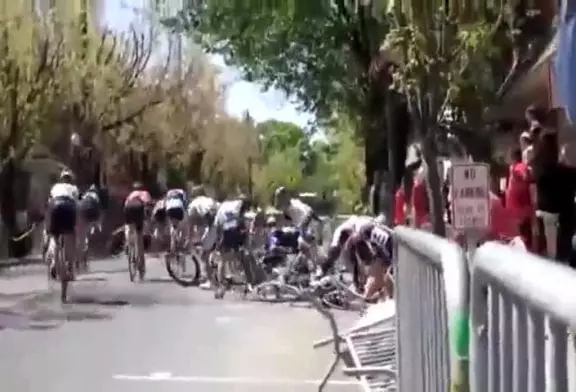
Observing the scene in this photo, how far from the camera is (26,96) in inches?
1736

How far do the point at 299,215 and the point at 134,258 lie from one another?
4682 millimetres

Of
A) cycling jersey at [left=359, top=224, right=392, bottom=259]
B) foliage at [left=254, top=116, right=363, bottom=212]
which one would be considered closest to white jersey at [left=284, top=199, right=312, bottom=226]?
cycling jersey at [left=359, top=224, right=392, bottom=259]

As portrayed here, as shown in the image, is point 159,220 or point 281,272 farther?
point 159,220

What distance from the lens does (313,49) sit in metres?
36.2

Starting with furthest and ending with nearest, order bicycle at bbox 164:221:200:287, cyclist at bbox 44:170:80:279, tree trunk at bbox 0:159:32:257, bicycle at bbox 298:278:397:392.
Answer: tree trunk at bbox 0:159:32:257, bicycle at bbox 164:221:200:287, cyclist at bbox 44:170:80:279, bicycle at bbox 298:278:397:392

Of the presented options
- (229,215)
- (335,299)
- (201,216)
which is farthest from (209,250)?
(335,299)

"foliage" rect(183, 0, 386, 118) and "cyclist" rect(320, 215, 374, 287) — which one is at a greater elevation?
"foliage" rect(183, 0, 386, 118)

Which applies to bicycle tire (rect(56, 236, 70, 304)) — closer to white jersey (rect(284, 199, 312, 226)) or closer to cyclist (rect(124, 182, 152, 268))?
white jersey (rect(284, 199, 312, 226))

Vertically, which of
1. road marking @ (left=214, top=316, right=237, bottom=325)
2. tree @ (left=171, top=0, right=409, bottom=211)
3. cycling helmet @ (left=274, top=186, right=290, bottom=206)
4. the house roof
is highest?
tree @ (left=171, top=0, right=409, bottom=211)

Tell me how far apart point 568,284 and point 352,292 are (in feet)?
48.1

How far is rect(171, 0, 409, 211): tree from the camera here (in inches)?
1300

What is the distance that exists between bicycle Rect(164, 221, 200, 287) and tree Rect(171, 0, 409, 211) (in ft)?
22.0

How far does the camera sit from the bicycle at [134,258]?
25656 mm

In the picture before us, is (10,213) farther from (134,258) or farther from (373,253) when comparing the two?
(373,253)
